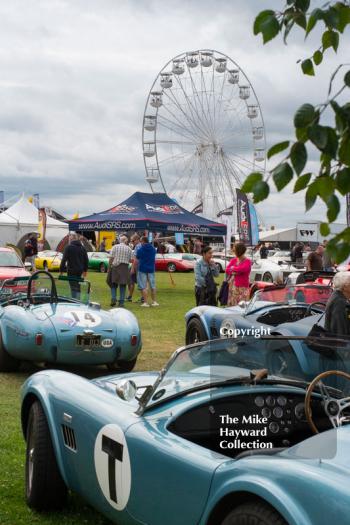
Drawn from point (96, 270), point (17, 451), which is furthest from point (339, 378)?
point (96, 270)

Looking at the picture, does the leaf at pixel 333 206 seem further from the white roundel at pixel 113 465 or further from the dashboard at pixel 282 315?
the dashboard at pixel 282 315

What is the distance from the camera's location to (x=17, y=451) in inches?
222

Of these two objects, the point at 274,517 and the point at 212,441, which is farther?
the point at 212,441

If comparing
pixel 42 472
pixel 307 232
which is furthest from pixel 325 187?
pixel 307 232

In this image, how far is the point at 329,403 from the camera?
342 cm

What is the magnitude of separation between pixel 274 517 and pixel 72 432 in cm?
167

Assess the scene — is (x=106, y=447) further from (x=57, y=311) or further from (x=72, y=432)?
(x=57, y=311)

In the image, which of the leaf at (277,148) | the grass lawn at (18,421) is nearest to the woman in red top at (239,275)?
the grass lawn at (18,421)

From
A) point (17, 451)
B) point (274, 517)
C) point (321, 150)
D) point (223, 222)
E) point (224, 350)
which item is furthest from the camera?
point (223, 222)

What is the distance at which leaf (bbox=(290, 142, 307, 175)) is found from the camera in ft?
6.78

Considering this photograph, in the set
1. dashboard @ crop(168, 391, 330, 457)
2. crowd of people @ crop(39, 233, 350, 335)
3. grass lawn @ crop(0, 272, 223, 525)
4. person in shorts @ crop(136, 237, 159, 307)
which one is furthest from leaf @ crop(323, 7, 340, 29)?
person in shorts @ crop(136, 237, 159, 307)

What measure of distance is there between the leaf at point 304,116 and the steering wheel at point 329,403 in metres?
1.59

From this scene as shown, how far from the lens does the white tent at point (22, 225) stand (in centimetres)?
3991

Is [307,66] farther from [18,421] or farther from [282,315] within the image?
[282,315]
